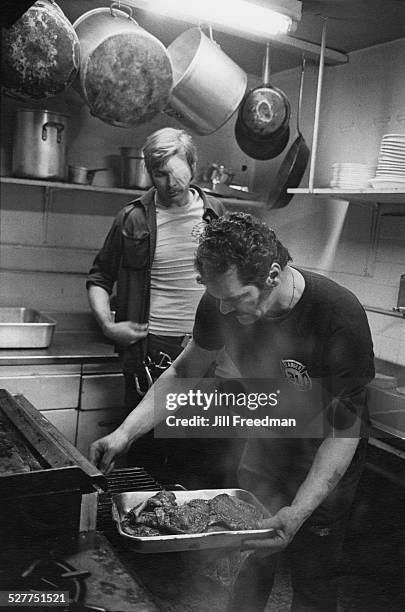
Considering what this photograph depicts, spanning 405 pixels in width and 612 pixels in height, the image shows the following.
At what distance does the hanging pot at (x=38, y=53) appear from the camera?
130cm

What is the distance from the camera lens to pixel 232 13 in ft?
5.28

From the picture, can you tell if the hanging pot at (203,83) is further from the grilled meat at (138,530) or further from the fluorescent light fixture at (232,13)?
the grilled meat at (138,530)

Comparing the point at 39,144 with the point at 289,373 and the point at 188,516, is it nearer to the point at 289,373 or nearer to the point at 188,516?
the point at 289,373

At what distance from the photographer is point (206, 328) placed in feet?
4.91

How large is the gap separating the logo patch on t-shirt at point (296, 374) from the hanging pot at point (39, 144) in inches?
53.1

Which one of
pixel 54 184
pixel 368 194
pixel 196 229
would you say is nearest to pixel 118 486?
pixel 196 229

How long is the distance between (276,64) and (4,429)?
202cm

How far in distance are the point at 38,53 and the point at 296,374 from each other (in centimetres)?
91

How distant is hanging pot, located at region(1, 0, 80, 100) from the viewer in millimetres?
1296

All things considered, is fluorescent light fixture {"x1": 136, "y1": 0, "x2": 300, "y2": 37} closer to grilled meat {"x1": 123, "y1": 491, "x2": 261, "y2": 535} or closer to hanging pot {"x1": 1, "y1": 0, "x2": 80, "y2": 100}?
hanging pot {"x1": 1, "y1": 0, "x2": 80, "y2": 100}

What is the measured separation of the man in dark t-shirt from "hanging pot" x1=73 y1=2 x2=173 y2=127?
1.52 feet

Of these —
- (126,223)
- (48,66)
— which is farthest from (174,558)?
(48,66)

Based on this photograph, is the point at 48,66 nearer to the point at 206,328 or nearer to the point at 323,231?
the point at 206,328

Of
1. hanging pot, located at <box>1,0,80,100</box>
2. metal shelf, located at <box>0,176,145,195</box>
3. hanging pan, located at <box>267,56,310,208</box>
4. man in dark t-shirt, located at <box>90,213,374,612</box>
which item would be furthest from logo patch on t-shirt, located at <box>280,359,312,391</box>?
metal shelf, located at <box>0,176,145,195</box>
